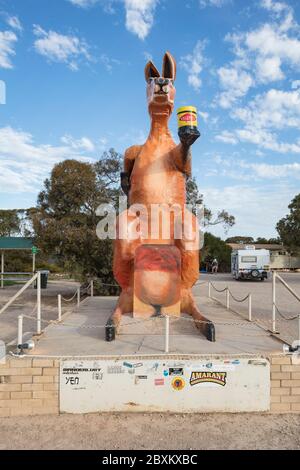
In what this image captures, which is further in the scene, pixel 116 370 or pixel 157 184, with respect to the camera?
pixel 157 184

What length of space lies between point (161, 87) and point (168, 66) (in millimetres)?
486

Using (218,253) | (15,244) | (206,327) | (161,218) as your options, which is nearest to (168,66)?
(161,218)

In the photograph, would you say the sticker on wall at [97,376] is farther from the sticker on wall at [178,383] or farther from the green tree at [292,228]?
the green tree at [292,228]

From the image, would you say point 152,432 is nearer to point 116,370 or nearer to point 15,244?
point 116,370

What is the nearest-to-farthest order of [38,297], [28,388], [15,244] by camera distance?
[28,388] < [38,297] < [15,244]

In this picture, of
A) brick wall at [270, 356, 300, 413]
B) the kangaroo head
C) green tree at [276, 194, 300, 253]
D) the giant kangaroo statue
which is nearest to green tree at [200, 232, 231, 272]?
green tree at [276, 194, 300, 253]

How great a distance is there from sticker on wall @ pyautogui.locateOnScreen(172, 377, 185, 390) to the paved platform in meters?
0.39

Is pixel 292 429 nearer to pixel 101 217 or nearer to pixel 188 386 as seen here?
pixel 188 386

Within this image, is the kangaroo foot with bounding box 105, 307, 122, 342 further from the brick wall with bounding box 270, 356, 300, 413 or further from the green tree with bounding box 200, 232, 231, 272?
the green tree with bounding box 200, 232, 231, 272

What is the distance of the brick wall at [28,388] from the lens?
14.3ft

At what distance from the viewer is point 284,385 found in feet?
14.7
